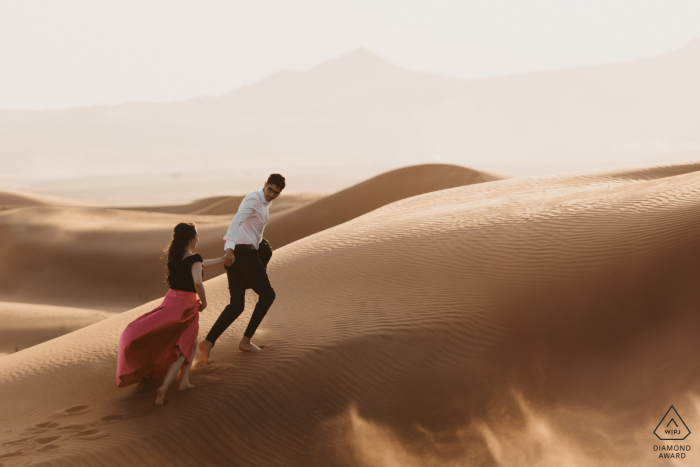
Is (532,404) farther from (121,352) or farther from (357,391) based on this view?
(121,352)

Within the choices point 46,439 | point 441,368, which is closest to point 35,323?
point 46,439

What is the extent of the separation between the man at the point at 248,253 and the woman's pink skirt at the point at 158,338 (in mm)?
487

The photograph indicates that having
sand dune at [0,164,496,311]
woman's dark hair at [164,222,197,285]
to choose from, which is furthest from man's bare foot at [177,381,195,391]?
sand dune at [0,164,496,311]

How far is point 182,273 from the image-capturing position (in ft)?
18.7

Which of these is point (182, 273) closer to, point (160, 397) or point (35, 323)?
point (160, 397)

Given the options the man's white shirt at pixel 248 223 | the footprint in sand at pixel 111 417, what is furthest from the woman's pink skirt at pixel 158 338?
the man's white shirt at pixel 248 223

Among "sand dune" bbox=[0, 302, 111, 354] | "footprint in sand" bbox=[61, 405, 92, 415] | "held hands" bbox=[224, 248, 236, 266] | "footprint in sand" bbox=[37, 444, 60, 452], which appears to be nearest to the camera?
"footprint in sand" bbox=[37, 444, 60, 452]

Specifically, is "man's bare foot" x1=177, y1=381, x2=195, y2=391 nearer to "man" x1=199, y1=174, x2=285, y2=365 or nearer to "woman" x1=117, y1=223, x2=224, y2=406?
"woman" x1=117, y1=223, x2=224, y2=406

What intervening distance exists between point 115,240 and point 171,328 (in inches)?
685

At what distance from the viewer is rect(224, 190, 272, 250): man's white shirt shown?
6.03 meters

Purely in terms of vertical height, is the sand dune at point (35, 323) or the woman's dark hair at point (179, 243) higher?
the woman's dark hair at point (179, 243)

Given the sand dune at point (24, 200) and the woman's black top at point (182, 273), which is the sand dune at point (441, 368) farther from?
the sand dune at point (24, 200)

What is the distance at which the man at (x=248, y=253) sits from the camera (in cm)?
604

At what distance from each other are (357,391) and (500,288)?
2.44 metres
